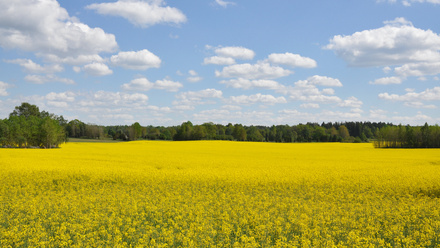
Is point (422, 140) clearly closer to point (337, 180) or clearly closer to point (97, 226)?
point (337, 180)

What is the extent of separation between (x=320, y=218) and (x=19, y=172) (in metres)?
21.9

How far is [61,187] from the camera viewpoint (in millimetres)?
19578

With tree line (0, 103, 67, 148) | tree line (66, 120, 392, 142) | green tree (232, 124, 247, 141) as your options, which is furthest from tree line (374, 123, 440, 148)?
tree line (0, 103, 67, 148)

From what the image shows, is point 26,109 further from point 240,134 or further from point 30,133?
point 240,134

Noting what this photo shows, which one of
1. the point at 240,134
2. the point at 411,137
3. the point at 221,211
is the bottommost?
the point at 221,211

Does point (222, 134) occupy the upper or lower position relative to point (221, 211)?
upper

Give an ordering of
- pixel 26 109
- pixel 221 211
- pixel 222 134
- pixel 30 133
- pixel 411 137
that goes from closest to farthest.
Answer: pixel 221 211 → pixel 30 133 → pixel 411 137 → pixel 26 109 → pixel 222 134

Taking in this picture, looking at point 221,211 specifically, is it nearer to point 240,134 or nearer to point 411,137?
point 411,137

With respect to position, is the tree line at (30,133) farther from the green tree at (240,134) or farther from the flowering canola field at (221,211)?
the green tree at (240,134)

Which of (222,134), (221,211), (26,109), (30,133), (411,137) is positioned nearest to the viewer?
(221,211)

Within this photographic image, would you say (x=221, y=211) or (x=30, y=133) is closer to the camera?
(x=221, y=211)

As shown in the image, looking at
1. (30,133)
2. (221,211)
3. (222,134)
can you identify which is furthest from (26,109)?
(221,211)

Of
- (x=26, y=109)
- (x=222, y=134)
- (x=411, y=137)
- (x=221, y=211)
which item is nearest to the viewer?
(x=221, y=211)

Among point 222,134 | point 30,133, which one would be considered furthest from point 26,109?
point 222,134
